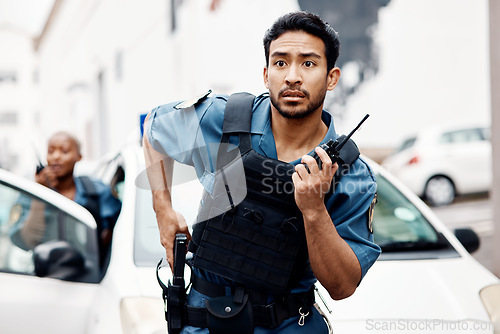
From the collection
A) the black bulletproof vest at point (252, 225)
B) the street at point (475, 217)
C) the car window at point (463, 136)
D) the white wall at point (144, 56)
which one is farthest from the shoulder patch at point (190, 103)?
the car window at point (463, 136)

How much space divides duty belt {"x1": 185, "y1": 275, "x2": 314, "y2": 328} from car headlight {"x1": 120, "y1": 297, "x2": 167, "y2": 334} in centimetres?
40

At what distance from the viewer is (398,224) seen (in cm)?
295

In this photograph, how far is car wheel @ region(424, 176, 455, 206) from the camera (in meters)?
10.1

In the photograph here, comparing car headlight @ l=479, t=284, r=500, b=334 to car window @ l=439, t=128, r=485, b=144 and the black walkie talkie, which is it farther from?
car window @ l=439, t=128, r=485, b=144

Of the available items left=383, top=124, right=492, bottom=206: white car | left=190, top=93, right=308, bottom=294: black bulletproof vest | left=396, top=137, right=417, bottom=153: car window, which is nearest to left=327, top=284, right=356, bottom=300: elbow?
left=190, top=93, right=308, bottom=294: black bulletproof vest

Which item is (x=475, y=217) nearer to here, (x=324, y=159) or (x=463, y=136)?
(x=463, y=136)

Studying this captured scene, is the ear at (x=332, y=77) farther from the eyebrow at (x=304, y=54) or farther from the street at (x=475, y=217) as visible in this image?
the street at (x=475, y=217)

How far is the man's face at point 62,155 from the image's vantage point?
3.60 m

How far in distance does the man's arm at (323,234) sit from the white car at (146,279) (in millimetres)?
522

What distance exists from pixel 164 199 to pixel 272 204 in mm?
339

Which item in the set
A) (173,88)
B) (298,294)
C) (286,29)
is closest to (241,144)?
(286,29)

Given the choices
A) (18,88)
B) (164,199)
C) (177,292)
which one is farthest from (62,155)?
(18,88)

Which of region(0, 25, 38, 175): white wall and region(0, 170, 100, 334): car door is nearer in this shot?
region(0, 170, 100, 334): car door

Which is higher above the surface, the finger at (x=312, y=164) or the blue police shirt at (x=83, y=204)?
the finger at (x=312, y=164)
